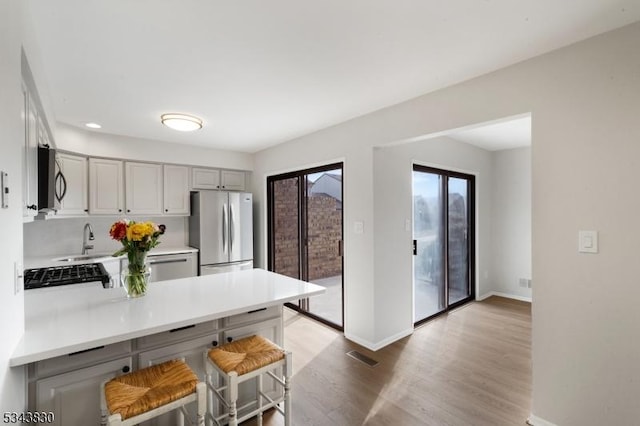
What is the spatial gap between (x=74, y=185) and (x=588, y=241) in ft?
15.9

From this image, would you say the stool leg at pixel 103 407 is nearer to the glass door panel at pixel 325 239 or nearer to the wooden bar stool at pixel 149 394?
the wooden bar stool at pixel 149 394

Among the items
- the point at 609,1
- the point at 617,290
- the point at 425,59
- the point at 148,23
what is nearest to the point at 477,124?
the point at 425,59

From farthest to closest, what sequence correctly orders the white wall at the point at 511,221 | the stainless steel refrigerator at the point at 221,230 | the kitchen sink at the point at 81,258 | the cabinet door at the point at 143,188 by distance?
the white wall at the point at 511,221, the stainless steel refrigerator at the point at 221,230, the cabinet door at the point at 143,188, the kitchen sink at the point at 81,258

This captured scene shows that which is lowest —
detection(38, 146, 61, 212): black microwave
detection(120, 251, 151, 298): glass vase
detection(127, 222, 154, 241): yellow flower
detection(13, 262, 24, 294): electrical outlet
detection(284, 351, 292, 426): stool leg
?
detection(284, 351, 292, 426): stool leg

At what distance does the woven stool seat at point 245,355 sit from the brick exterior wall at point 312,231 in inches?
74.0

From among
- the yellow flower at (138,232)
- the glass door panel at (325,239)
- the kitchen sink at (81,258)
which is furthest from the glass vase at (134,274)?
the kitchen sink at (81,258)

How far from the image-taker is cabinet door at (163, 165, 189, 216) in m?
4.12

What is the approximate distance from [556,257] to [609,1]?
1.37 meters

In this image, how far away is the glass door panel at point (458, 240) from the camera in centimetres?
420

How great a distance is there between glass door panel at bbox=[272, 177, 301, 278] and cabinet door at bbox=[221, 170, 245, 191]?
0.68 m

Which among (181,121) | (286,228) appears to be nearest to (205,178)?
(286,228)

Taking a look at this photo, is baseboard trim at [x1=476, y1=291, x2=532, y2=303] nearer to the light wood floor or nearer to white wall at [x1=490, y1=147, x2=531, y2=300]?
white wall at [x1=490, y1=147, x2=531, y2=300]

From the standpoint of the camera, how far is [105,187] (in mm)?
3676

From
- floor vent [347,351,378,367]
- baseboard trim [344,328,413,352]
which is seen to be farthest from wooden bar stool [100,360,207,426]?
baseboard trim [344,328,413,352]
